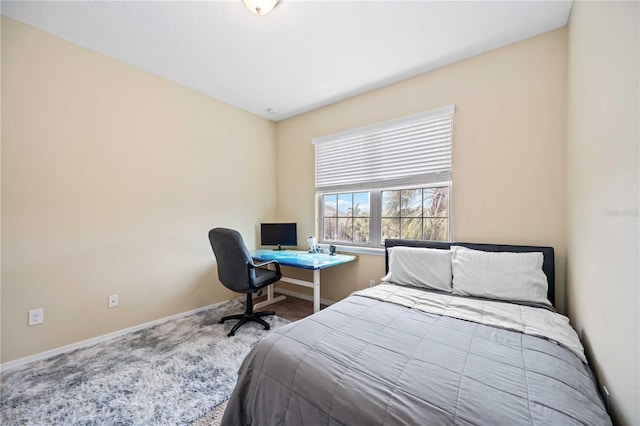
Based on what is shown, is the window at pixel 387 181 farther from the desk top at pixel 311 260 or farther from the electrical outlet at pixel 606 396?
the electrical outlet at pixel 606 396

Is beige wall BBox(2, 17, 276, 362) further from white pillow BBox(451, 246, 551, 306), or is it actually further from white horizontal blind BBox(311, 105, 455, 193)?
white pillow BBox(451, 246, 551, 306)

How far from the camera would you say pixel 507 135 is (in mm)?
2264

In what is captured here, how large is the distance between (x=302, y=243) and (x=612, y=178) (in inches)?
127

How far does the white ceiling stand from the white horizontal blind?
55 centimetres

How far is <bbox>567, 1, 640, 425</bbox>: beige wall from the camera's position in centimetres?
89

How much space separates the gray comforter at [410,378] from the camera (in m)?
0.88

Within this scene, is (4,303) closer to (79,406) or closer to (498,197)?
(79,406)

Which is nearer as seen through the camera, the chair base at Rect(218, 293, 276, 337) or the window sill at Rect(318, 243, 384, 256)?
the chair base at Rect(218, 293, 276, 337)

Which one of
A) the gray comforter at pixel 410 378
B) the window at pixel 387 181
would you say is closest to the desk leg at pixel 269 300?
the window at pixel 387 181

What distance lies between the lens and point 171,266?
295 cm

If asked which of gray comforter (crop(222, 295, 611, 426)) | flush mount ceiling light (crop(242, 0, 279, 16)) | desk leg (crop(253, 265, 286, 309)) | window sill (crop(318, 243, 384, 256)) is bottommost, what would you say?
desk leg (crop(253, 265, 286, 309))

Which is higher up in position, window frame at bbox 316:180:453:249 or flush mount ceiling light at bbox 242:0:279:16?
flush mount ceiling light at bbox 242:0:279:16

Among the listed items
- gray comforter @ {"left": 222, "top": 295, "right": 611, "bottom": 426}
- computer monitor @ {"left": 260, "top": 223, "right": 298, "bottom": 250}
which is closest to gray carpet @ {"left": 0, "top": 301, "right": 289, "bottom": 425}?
gray comforter @ {"left": 222, "top": 295, "right": 611, "bottom": 426}

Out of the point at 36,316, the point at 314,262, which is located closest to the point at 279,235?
the point at 314,262
